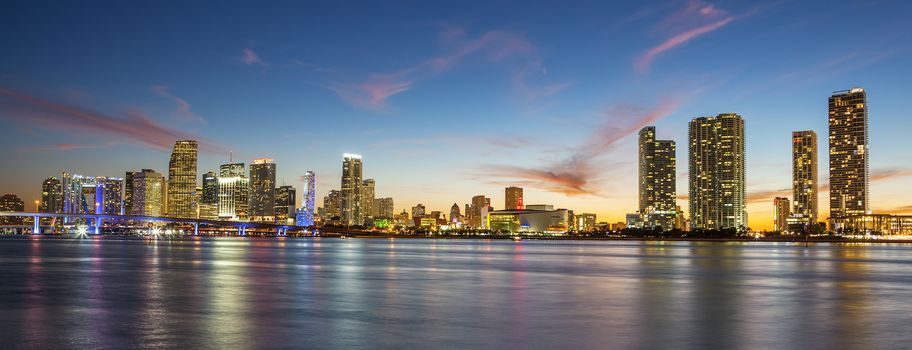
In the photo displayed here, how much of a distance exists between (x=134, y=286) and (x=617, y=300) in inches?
915

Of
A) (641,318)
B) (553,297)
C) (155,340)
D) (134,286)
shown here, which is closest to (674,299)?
(553,297)

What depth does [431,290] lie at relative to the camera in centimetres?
3756

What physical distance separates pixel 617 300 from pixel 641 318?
6.86 m

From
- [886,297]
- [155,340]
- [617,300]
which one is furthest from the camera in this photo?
[886,297]

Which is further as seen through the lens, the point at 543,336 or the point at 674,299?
the point at 674,299

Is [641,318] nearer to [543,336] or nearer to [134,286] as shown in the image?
[543,336]

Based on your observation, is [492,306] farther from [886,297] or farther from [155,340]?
[886,297]

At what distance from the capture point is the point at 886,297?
35.7 metres

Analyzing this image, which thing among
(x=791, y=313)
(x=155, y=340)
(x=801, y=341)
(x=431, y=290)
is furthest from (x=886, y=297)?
(x=155, y=340)

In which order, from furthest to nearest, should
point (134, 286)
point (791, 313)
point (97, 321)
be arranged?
point (134, 286) < point (791, 313) < point (97, 321)

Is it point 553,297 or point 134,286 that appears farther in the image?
point 134,286

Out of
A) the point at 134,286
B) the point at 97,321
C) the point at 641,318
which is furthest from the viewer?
the point at 134,286

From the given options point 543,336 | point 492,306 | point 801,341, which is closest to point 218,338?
point 543,336

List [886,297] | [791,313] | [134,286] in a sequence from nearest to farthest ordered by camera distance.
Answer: [791,313], [886,297], [134,286]
